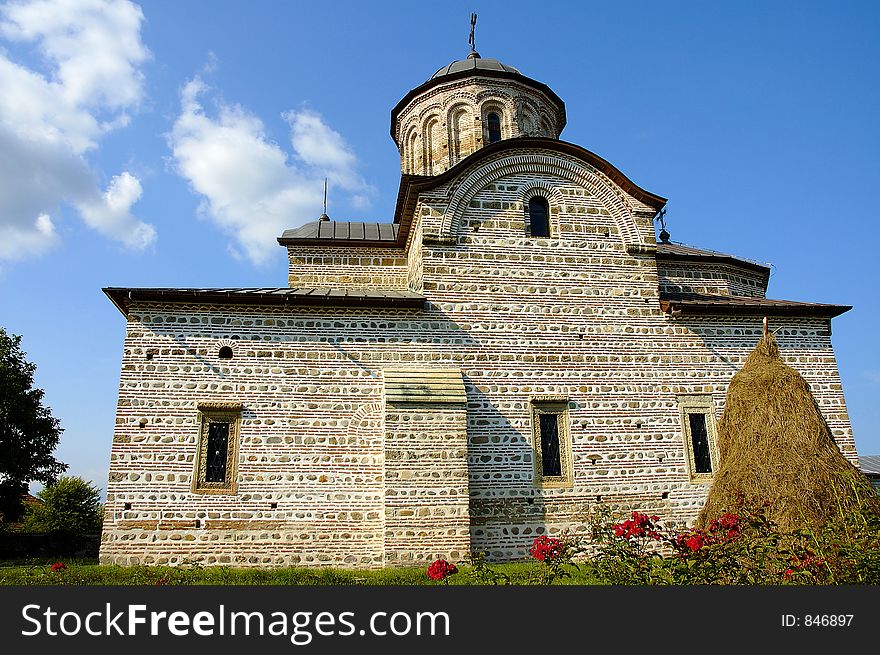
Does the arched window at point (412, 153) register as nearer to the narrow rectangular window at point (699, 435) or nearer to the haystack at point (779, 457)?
the narrow rectangular window at point (699, 435)

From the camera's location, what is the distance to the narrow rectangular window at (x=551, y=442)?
31.9ft

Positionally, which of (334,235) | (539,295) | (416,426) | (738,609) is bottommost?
(738,609)

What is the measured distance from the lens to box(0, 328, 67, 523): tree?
14.4 m

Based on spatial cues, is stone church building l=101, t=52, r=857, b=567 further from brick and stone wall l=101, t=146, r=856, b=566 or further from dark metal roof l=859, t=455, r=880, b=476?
dark metal roof l=859, t=455, r=880, b=476

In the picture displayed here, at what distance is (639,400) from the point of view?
10227 mm

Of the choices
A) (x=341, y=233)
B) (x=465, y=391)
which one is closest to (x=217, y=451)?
(x=465, y=391)

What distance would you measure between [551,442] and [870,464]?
45.2 ft

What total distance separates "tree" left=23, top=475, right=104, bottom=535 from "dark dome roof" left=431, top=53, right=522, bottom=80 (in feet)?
46.6

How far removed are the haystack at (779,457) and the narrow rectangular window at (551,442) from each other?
2682mm

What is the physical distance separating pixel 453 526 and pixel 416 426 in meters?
1.54

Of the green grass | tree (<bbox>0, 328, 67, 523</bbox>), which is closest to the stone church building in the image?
the green grass

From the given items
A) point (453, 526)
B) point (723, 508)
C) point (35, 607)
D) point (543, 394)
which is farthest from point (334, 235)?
point (35, 607)

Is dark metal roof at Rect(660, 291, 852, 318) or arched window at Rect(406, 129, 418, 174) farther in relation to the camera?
arched window at Rect(406, 129, 418, 174)

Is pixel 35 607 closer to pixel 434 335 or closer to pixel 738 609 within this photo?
pixel 738 609
